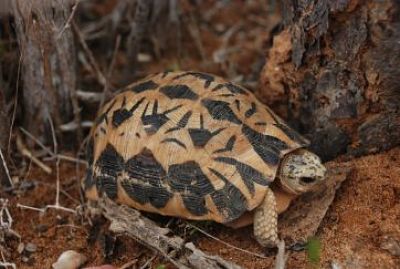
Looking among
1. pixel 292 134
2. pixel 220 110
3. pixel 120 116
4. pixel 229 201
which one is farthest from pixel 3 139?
pixel 292 134

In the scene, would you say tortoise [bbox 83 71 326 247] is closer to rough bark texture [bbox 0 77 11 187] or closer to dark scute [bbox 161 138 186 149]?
dark scute [bbox 161 138 186 149]

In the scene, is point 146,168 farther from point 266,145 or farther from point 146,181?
point 266,145

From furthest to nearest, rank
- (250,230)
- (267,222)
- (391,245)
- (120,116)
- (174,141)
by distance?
1. (120,116)
2. (250,230)
3. (174,141)
4. (267,222)
5. (391,245)

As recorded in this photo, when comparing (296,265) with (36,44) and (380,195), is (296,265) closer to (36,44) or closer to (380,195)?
(380,195)

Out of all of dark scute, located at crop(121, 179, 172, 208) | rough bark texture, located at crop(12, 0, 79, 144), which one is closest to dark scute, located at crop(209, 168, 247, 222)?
dark scute, located at crop(121, 179, 172, 208)

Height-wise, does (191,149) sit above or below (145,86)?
below

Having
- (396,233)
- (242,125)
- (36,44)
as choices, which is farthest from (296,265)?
(36,44)

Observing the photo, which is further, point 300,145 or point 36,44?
point 36,44
